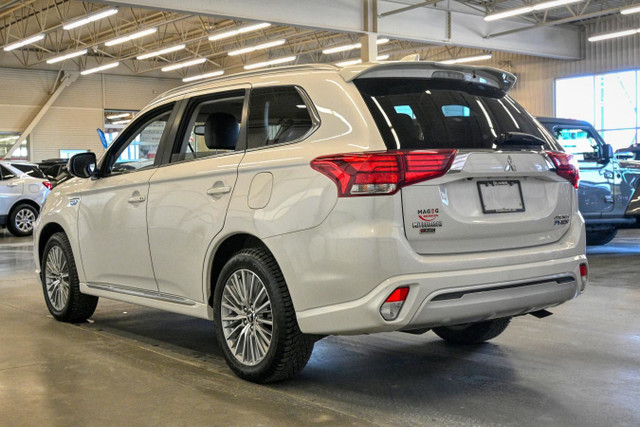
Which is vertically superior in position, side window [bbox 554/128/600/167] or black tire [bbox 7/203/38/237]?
side window [bbox 554/128/600/167]

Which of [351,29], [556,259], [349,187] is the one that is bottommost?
[556,259]

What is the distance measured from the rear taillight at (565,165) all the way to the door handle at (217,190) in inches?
70.6

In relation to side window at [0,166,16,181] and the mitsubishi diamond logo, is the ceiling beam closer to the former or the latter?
side window at [0,166,16,181]

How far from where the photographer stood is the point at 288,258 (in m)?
4.17

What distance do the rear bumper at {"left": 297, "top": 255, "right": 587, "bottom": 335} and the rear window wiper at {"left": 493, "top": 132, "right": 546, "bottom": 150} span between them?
0.63 metres

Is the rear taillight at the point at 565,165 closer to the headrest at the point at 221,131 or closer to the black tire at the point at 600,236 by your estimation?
the headrest at the point at 221,131

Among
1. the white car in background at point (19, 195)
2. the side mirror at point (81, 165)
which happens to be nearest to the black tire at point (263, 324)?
the side mirror at point (81, 165)

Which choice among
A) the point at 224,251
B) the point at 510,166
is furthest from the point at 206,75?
the point at 510,166

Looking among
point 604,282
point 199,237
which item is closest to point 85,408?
point 199,237

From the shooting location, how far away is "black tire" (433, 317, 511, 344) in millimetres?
5309

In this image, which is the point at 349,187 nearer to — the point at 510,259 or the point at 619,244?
the point at 510,259

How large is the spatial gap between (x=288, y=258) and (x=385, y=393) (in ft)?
2.96

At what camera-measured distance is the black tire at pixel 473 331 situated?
531 centimetres

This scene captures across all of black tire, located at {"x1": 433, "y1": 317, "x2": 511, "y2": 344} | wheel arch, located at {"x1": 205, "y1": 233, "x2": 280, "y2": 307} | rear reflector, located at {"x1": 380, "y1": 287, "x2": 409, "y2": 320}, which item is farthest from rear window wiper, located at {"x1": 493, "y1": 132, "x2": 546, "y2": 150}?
wheel arch, located at {"x1": 205, "y1": 233, "x2": 280, "y2": 307}
